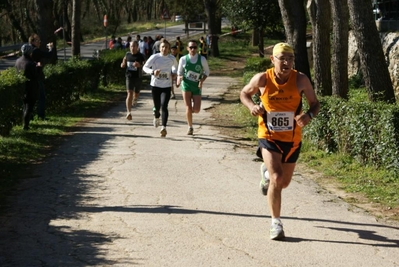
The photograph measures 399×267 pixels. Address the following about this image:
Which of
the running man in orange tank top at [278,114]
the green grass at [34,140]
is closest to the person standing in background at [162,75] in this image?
the green grass at [34,140]

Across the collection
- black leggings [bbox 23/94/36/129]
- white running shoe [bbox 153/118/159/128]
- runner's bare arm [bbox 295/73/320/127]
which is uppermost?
runner's bare arm [bbox 295/73/320/127]

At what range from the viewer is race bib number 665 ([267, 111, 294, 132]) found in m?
7.95

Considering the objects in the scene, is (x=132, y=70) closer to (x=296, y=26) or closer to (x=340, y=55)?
(x=296, y=26)

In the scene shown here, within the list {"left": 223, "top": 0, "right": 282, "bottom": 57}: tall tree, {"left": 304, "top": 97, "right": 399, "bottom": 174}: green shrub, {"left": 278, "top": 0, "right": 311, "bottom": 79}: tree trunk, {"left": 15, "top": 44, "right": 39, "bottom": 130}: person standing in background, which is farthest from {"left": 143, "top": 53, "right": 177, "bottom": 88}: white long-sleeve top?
{"left": 223, "top": 0, "right": 282, "bottom": 57}: tall tree

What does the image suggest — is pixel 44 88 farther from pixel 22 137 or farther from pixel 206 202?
pixel 206 202

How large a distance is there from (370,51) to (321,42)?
13.8 feet

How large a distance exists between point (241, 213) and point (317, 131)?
4.86 m

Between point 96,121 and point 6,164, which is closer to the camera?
point 6,164

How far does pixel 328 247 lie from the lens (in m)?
7.54

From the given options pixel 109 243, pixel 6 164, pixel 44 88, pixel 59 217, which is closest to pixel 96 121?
pixel 44 88

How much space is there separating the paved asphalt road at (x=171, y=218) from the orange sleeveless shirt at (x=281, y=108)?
967 millimetres

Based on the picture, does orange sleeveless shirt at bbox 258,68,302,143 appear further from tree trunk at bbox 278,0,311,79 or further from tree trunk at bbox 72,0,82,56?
tree trunk at bbox 72,0,82,56

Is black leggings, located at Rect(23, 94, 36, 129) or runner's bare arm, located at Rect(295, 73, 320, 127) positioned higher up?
runner's bare arm, located at Rect(295, 73, 320, 127)

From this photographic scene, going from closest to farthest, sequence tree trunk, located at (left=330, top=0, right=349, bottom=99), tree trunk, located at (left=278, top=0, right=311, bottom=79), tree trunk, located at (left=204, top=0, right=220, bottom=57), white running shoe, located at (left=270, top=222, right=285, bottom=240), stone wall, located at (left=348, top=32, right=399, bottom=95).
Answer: white running shoe, located at (left=270, top=222, right=285, bottom=240) < tree trunk, located at (left=330, top=0, right=349, bottom=99) < stone wall, located at (left=348, top=32, right=399, bottom=95) < tree trunk, located at (left=278, top=0, right=311, bottom=79) < tree trunk, located at (left=204, top=0, right=220, bottom=57)
